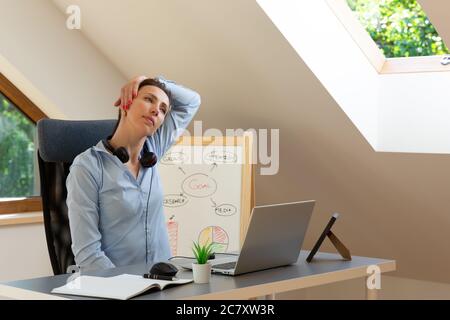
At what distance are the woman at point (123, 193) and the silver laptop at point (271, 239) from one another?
1.19 ft

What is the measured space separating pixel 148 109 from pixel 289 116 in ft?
3.99

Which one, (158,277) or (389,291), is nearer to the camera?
(158,277)

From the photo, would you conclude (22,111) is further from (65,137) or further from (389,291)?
(389,291)

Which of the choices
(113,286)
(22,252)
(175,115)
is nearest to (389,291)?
(175,115)

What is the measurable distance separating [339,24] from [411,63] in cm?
38

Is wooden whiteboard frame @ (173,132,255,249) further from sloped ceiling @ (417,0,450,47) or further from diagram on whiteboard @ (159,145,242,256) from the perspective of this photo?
sloped ceiling @ (417,0,450,47)

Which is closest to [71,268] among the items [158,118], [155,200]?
[155,200]

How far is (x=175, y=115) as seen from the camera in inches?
133

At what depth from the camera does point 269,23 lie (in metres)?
3.44

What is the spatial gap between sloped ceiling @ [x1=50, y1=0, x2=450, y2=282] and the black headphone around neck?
86 cm

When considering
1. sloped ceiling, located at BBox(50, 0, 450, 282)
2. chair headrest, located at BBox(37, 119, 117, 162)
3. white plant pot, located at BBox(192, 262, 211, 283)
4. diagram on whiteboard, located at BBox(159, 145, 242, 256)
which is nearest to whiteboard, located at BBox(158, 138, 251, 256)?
diagram on whiteboard, located at BBox(159, 145, 242, 256)

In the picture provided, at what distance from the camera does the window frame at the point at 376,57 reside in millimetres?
3656

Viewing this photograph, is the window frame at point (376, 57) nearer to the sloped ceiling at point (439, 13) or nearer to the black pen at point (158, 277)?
the sloped ceiling at point (439, 13)
